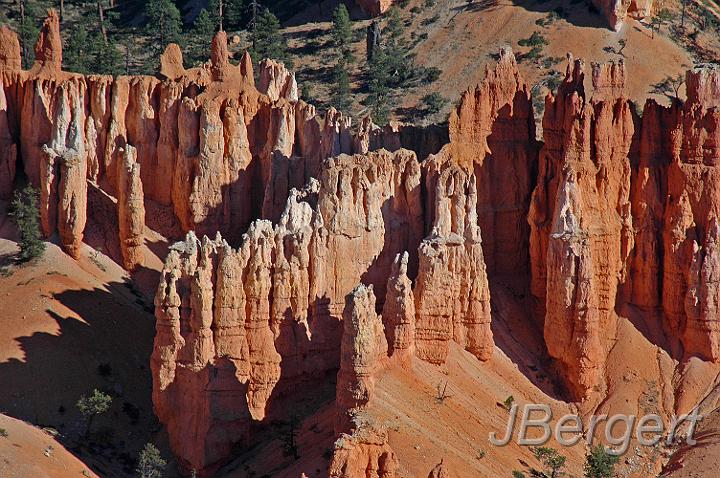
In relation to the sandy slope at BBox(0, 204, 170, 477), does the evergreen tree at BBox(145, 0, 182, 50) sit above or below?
above

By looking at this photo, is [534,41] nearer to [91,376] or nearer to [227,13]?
[227,13]

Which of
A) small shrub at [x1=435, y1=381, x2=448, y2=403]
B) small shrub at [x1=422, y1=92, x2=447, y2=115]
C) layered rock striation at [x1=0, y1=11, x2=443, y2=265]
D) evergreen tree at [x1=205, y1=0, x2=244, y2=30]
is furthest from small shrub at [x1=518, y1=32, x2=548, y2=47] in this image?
small shrub at [x1=435, y1=381, x2=448, y2=403]

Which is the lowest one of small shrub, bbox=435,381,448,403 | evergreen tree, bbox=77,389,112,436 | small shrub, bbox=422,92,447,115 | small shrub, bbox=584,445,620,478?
small shrub, bbox=584,445,620,478

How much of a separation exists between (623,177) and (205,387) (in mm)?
21837

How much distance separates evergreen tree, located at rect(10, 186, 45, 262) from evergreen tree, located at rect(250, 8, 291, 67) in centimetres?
4051

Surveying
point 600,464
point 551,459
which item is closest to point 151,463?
point 551,459

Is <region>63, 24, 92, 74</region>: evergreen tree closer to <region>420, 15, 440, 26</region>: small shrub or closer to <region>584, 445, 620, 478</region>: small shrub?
<region>420, 15, 440, 26</region>: small shrub

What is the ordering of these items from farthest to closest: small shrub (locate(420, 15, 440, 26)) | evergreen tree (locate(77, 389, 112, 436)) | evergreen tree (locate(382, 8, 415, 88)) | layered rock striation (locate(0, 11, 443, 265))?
small shrub (locate(420, 15, 440, 26))
evergreen tree (locate(382, 8, 415, 88))
layered rock striation (locate(0, 11, 443, 265))
evergreen tree (locate(77, 389, 112, 436))

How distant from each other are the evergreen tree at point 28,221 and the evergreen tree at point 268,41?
4051cm

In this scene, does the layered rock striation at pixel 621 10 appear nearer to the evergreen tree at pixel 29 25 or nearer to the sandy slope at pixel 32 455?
the evergreen tree at pixel 29 25

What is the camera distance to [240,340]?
77375 millimetres

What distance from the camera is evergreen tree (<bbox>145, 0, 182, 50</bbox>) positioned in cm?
13201

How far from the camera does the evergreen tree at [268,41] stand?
131625 millimetres

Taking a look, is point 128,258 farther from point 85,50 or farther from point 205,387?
point 85,50
